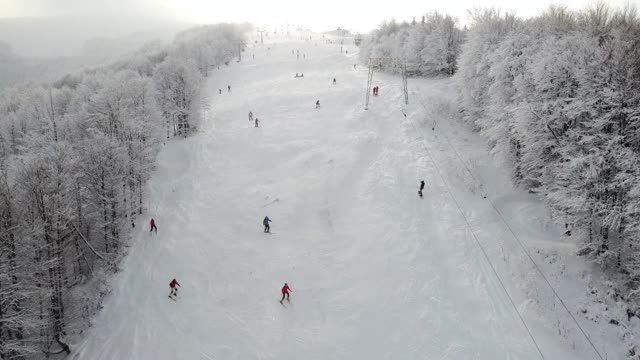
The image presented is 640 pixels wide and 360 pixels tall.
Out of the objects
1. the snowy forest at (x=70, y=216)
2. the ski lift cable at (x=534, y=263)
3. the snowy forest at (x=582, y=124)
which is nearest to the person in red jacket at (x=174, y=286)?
the snowy forest at (x=70, y=216)

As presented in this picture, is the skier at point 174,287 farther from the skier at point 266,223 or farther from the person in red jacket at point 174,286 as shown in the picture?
the skier at point 266,223

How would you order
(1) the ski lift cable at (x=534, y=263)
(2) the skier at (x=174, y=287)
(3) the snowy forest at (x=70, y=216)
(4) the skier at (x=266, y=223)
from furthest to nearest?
(4) the skier at (x=266, y=223) → (2) the skier at (x=174, y=287) → (3) the snowy forest at (x=70, y=216) → (1) the ski lift cable at (x=534, y=263)

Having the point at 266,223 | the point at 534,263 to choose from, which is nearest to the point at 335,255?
the point at 266,223

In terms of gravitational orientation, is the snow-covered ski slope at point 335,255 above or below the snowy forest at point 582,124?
below

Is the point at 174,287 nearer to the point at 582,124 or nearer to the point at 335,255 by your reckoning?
the point at 335,255

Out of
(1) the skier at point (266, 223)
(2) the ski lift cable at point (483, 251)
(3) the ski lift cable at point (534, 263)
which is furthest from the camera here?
(1) the skier at point (266, 223)

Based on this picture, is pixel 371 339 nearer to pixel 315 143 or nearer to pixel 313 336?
pixel 313 336
